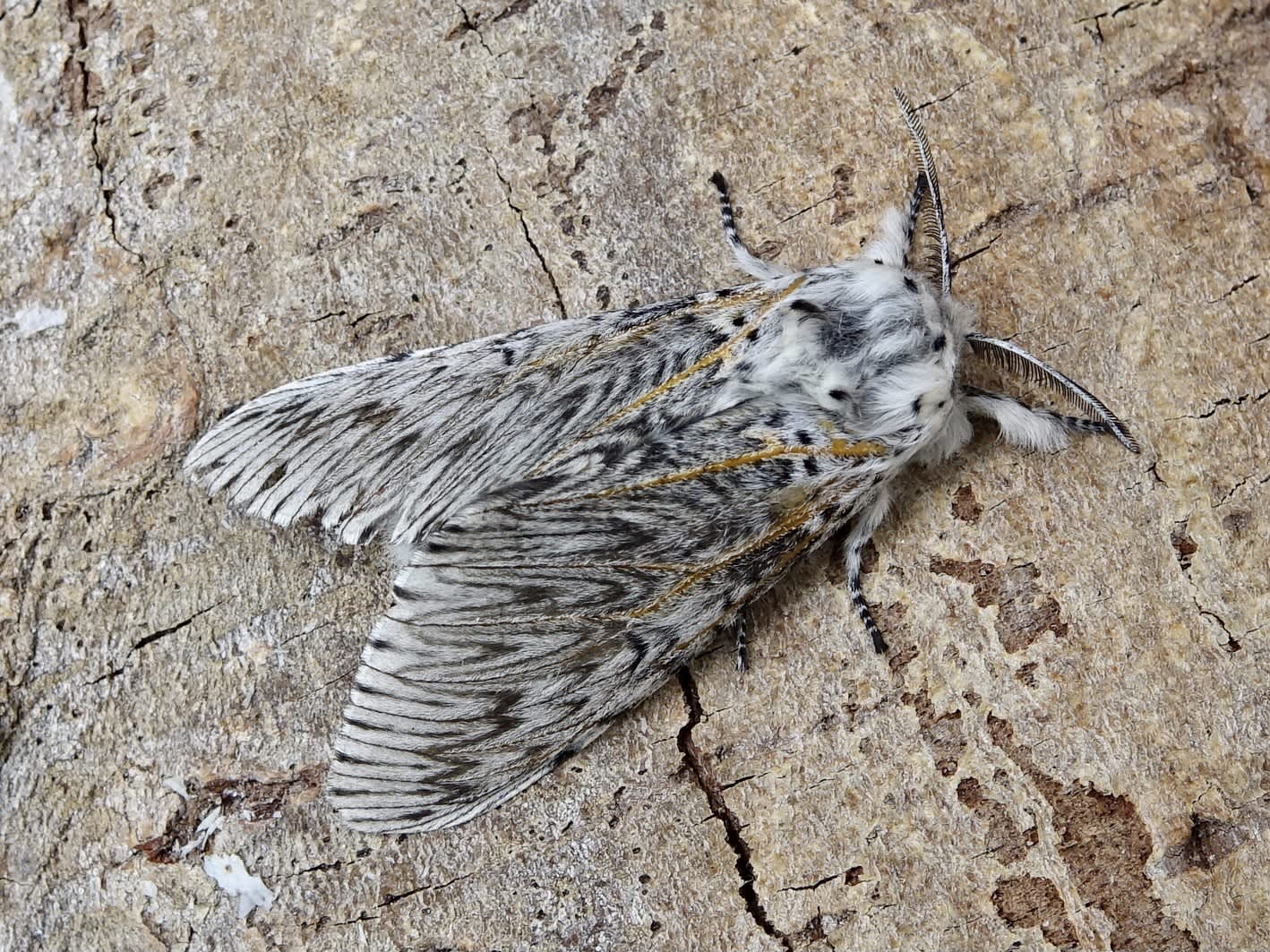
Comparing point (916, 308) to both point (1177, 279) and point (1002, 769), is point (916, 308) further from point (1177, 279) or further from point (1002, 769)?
point (1002, 769)

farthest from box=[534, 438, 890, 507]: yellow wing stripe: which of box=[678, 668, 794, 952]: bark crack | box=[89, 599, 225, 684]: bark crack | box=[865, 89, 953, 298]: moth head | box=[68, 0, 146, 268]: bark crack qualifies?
box=[68, 0, 146, 268]: bark crack

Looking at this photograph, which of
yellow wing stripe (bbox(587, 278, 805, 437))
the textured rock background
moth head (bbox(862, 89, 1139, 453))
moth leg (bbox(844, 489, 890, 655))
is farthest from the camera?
yellow wing stripe (bbox(587, 278, 805, 437))

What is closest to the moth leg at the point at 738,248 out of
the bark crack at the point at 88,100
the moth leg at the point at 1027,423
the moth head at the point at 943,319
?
the moth head at the point at 943,319

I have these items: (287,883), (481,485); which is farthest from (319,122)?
(287,883)

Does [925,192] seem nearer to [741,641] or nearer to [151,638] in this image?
[741,641]

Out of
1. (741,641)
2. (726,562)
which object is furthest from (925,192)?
(741,641)

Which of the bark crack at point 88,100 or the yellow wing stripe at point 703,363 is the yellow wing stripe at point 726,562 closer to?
the yellow wing stripe at point 703,363

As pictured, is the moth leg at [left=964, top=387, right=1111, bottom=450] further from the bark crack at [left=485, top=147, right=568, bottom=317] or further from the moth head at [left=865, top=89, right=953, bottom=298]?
the bark crack at [left=485, top=147, right=568, bottom=317]
